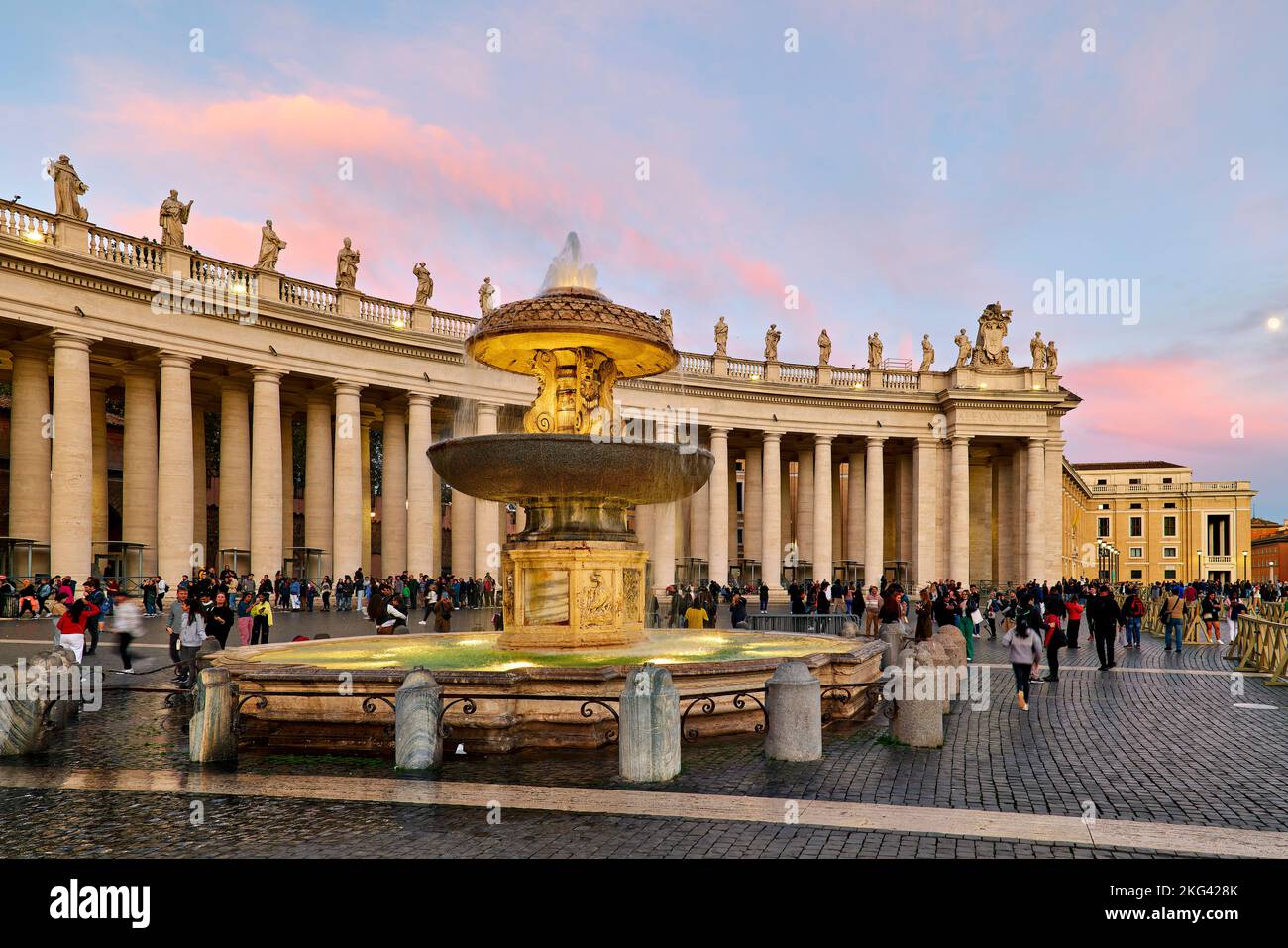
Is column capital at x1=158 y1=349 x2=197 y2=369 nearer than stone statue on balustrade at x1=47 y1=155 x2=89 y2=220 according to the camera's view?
No

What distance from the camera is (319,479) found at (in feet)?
127

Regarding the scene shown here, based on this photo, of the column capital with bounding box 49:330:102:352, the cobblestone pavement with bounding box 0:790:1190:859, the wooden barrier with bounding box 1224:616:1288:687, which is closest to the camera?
the cobblestone pavement with bounding box 0:790:1190:859

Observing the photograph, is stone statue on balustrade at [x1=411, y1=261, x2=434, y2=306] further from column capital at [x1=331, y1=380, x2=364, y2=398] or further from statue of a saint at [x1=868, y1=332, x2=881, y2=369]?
statue of a saint at [x1=868, y1=332, x2=881, y2=369]

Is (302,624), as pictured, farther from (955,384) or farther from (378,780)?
(955,384)

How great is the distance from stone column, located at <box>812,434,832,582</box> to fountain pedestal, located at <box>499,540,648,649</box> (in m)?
38.4

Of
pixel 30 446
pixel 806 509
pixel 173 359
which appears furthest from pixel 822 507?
pixel 30 446

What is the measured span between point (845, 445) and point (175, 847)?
52.9 metres

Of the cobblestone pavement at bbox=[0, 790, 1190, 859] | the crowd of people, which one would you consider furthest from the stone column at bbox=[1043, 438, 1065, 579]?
the cobblestone pavement at bbox=[0, 790, 1190, 859]

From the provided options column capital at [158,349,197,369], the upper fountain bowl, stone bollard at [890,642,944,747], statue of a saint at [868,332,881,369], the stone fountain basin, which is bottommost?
stone bollard at [890,642,944,747]

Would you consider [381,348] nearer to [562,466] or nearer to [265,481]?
[265,481]

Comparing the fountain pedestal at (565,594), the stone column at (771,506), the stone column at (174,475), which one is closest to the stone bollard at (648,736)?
the fountain pedestal at (565,594)

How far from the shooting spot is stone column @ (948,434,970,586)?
51688 millimetres
